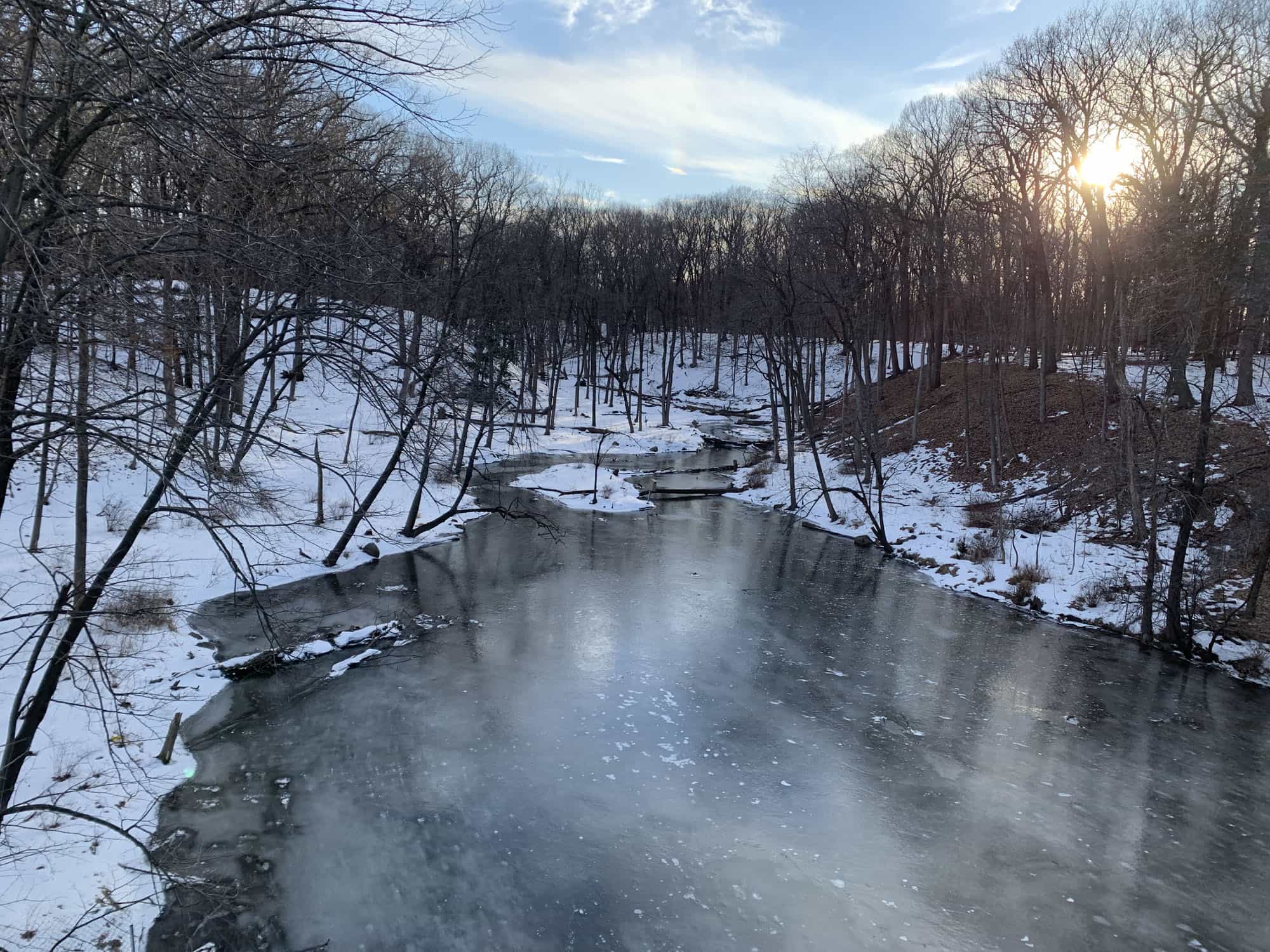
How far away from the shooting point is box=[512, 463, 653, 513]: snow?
26094mm

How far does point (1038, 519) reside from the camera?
19.1 meters

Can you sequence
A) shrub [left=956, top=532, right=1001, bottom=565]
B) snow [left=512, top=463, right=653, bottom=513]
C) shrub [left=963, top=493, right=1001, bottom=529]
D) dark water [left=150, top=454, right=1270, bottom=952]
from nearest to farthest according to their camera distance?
dark water [left=150, top=454, right=1270, bottom=952] < shrub [left=956, top=532, right=1001, bottom=565] < shrub [left=963, top=493, right=1001, bottom=529] < snow [left=512, top=463, right=653, bottom=513]

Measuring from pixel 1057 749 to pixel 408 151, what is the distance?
1302 cm

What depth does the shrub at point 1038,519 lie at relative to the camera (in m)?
18.9

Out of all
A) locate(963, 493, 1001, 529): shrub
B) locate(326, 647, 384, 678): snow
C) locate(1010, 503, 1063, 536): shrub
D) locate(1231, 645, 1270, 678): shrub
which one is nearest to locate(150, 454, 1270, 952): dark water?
locate(326, 647, 384, 678): snow

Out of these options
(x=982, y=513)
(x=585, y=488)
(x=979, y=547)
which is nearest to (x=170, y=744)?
(x=979, y=547)

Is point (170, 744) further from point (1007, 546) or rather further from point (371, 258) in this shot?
point (1007, 546)

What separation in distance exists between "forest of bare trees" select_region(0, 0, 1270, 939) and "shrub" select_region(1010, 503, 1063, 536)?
2.25 metres

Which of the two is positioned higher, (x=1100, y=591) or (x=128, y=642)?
(x=1100, y=591)

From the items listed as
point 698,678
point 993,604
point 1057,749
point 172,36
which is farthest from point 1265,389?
point 172,36

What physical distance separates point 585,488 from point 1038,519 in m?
14.8

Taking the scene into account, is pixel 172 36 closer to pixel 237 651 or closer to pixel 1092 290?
pixel 237 651

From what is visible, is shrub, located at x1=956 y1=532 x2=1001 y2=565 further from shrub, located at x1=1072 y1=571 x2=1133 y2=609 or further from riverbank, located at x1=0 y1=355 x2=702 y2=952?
riverbank, located at x1=0 y1=355 x2=702 y2=952

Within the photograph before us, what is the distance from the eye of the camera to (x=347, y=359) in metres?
4.48
